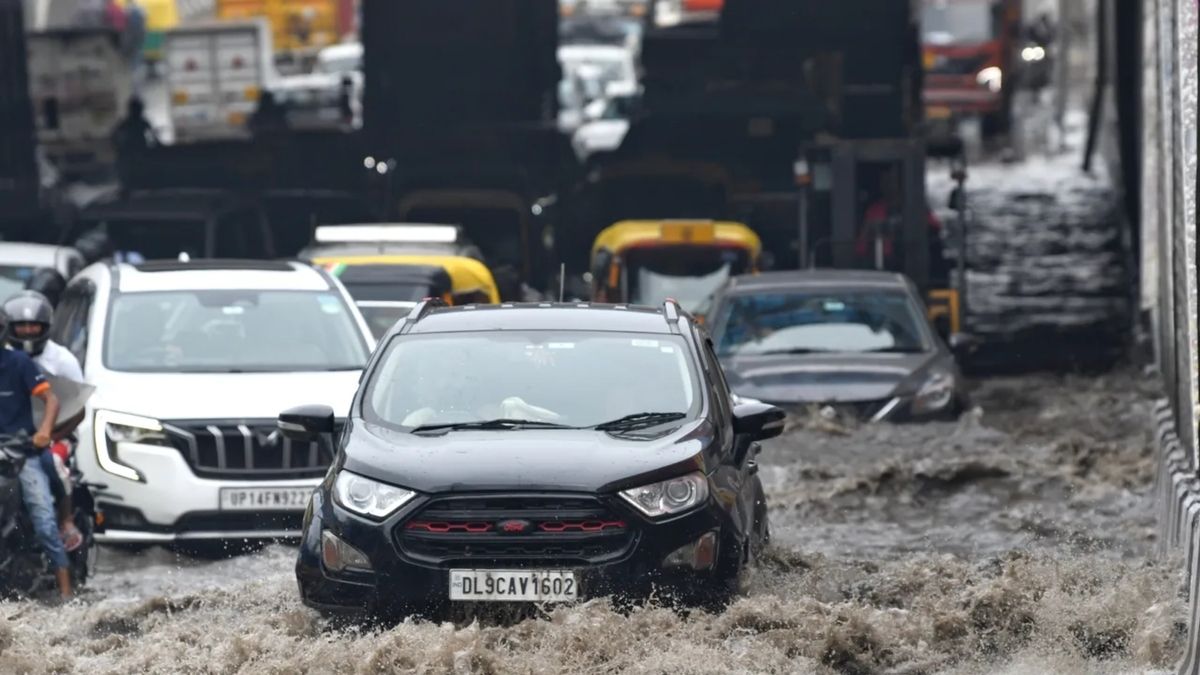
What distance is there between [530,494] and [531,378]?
114cm

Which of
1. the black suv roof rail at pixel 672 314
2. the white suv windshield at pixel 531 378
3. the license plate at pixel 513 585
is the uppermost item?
the black suv roof rail at pixel 672 314

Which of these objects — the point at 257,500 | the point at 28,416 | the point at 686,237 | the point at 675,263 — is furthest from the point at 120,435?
the point at 686,237

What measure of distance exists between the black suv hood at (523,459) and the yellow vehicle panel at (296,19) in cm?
4051

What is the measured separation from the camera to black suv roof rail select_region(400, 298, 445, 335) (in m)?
10.9

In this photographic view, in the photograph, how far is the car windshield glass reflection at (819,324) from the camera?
18.5 meters

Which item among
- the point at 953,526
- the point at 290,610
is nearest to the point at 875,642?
the point at 290,610

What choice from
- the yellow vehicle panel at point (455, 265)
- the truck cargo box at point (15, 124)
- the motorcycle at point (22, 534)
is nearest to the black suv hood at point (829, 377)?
the yellow vehicle panel at point (455, 265)

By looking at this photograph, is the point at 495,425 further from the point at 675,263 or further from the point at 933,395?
the point at 675,263

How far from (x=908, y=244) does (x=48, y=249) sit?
30.9 ft

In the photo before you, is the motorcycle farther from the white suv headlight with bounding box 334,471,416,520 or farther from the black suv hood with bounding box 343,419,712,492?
the white suv headlight with bounding box 334,471,416,520

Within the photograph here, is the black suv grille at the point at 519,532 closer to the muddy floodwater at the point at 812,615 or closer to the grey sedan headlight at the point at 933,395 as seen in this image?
the muddy floodwater at the point at 812,615

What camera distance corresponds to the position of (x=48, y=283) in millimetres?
20438

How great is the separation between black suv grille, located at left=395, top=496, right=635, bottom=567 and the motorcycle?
124 inches

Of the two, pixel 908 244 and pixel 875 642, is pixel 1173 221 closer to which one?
pixel 875 642
